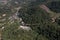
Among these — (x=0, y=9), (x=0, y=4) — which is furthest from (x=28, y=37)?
(x=0, y=4)

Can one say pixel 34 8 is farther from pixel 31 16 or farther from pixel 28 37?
A: pixel 28 37

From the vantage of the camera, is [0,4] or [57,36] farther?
[0,4]

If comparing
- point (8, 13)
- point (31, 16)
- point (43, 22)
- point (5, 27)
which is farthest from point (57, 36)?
point (8, 13)

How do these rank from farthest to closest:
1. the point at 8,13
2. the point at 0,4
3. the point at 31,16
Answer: the point at 0,4 → the point at 8,13 → the point at 31,16

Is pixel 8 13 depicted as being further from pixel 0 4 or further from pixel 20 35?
pixel 20 35

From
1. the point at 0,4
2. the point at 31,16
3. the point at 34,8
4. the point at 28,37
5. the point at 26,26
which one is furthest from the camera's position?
the point at 0,4

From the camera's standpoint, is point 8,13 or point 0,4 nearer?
point 8,13
